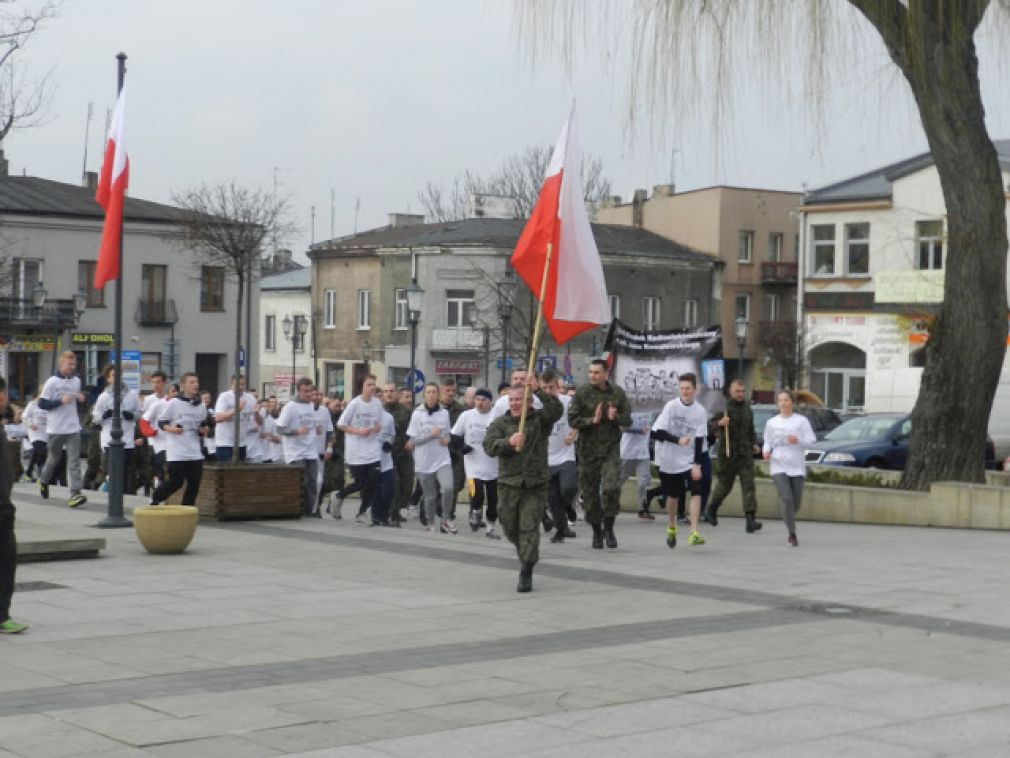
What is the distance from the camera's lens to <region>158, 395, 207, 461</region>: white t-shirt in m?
18.1

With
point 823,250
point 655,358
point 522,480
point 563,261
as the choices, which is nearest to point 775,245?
point 823,250

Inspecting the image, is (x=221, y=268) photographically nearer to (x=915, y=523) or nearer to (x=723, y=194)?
(x=723, y=194)

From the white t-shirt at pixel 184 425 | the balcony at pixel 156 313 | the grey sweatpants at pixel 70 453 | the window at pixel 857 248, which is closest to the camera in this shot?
the white t-shirt at pixel 184 425

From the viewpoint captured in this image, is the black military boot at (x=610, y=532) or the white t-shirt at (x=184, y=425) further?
the white t-shirt at (x=184, y=425)

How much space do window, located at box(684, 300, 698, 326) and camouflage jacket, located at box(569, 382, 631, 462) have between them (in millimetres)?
54066

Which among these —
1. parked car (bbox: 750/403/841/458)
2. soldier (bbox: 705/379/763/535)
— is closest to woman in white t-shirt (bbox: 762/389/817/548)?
soldier (bbox: 705/379/763/535)

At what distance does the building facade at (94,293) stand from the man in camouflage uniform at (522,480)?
44.1 metres

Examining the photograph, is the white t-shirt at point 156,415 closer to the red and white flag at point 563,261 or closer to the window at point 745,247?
the red and white flag at point 563,261

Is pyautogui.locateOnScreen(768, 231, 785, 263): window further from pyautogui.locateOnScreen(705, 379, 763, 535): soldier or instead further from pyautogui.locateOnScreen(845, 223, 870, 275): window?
pyautogui.locateOnScreen(705, 379, 763, 535): soldier

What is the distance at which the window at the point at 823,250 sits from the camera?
61875 mm

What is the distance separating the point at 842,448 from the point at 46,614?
769 inches

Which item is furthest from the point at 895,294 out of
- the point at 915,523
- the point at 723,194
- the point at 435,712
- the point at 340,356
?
the point at 435,712

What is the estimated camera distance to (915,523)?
813 inches

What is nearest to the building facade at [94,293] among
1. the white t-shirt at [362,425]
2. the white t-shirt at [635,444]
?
the white t-shirt at [362,425]
